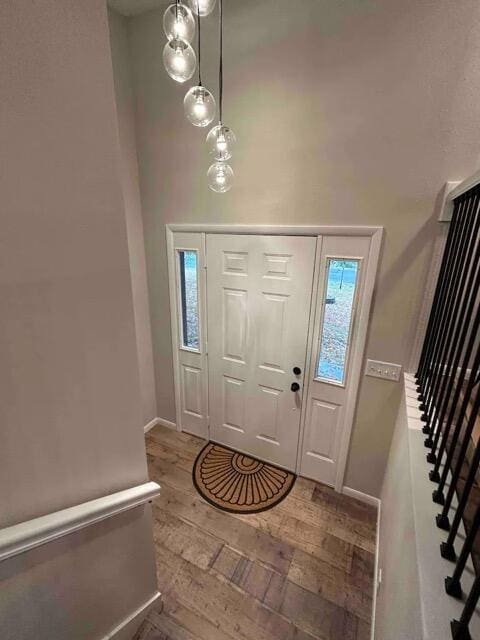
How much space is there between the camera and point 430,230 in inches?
67.9

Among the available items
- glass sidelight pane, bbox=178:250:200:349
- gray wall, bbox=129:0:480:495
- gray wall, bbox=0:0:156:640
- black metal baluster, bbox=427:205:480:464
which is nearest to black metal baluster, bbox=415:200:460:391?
gray wall, bbox=129:0:480:495

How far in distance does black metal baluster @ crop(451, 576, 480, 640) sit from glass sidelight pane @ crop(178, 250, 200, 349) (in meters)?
2.34

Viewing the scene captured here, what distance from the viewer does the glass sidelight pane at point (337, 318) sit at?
2.00 meters

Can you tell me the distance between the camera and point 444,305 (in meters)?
1.53

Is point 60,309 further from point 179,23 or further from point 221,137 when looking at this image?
point 221,137

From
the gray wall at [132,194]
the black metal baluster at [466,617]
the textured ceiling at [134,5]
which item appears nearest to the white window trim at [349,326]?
the gray wall at [132,194]

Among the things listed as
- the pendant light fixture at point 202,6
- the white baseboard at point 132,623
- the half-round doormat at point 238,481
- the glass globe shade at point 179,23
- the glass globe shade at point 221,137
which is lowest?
the half-round doormat at point 238,481

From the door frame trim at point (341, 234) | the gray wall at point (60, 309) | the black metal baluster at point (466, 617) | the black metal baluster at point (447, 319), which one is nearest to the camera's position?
the black metal baluster at point (466, 617)

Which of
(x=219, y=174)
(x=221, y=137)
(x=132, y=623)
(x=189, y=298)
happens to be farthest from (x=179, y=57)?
(x=132, y=623)

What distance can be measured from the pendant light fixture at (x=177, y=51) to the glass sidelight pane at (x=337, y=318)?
55.0 inches

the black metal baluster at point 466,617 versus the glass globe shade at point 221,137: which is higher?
the glass globe shade at point 221,137

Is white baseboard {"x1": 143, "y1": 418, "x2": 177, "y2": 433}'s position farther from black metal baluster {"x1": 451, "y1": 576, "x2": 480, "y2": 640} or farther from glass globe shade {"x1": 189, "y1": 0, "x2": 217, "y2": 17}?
glass globe shade {"x1": 189, "y1": 0, "x2": 217, "y2": 17}

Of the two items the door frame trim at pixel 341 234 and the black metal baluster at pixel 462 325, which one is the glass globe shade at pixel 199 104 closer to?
the door frame trim at pixel 341 234

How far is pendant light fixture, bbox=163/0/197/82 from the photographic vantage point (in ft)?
2.96
